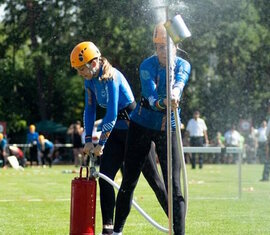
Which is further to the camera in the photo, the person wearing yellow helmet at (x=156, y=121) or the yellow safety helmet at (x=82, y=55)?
the yellow safety helmet at (x=82, y=55)

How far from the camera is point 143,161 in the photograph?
7.98 metres

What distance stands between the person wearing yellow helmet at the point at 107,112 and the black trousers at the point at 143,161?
286 millimetres

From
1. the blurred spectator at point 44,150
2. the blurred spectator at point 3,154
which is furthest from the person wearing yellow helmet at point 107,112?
the blurred spectator at point 44,150

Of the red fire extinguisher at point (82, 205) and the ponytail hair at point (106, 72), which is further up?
the ponytail hair at point (106, 72)

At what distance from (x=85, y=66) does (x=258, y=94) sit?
132ft

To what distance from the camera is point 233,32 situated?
4541cm

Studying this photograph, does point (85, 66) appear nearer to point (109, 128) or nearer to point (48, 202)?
point (109, 128)

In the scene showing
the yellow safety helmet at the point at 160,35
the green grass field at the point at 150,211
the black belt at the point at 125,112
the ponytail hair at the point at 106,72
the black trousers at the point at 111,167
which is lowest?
the green grass field at the point at 150,211

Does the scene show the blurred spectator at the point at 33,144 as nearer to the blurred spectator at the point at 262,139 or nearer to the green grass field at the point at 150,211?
the blurred spectator at the point at 262,139

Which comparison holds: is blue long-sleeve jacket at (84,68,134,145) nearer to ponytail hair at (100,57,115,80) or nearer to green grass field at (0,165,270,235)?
ponytail hair at (100,57,115,80)

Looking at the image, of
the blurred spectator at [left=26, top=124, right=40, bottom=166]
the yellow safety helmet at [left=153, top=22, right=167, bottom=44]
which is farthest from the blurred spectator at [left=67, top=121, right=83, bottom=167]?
the yellow safety helmet at [left=153, top=22, right=167, bottom=44]

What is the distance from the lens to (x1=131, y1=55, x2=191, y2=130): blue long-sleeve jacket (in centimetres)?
743

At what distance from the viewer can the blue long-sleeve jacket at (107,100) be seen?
26.5 feet

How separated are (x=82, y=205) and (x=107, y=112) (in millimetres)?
920
